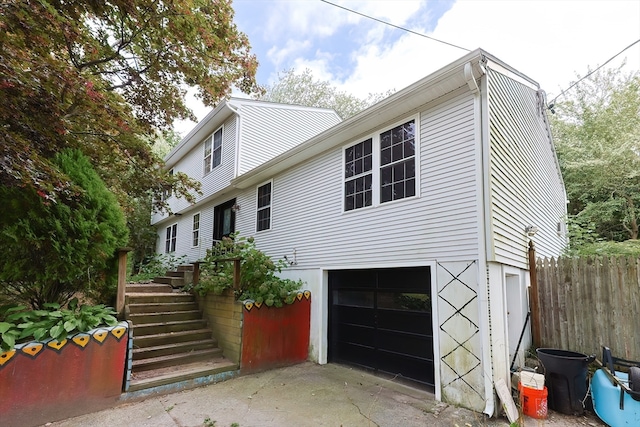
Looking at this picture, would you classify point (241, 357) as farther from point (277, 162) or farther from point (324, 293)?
point (277, 162)

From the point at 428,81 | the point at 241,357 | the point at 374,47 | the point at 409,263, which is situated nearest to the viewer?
the point at 428,81

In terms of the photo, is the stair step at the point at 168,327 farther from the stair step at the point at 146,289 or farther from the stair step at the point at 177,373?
the stair step at the point at 146,289

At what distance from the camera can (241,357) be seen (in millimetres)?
5641

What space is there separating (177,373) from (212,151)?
791 cm

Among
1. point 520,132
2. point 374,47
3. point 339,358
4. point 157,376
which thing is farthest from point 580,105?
point 157,376

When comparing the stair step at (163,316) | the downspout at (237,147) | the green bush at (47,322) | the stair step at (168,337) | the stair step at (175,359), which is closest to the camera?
the green bush at (47,322)

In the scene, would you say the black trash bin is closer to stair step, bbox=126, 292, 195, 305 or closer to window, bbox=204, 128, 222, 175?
stair step, bbox=126, 292, 195, 305

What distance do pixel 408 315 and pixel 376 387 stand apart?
123 cm

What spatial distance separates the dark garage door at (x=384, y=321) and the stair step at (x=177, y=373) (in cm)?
217

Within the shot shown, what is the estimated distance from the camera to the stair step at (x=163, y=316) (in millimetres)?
5969

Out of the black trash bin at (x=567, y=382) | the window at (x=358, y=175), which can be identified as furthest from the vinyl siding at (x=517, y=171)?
the window at (x=358, y=175)

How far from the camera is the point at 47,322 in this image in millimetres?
3965

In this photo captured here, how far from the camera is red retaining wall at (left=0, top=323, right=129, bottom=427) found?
3.56 m

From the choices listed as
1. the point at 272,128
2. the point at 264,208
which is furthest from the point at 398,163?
the point at 272,128
